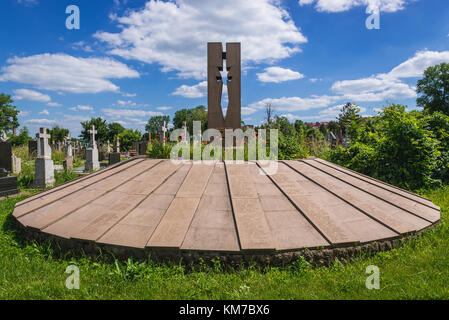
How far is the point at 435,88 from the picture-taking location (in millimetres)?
37875

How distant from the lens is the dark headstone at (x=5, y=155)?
11.3 m

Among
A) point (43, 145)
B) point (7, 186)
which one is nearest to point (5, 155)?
point (43, 145)

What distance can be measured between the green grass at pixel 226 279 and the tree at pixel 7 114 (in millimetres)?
54980

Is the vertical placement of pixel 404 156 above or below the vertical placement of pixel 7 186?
above

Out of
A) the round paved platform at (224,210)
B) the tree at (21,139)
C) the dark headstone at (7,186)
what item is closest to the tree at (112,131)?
the tree at (21,139)

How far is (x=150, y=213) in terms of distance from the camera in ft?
12.6

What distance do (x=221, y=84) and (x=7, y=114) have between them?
54835 millimetres

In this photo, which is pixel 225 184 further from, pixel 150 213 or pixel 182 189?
pixel 150 213

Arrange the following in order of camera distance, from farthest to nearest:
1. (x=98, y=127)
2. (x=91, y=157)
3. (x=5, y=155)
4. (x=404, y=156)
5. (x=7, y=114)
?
(x=98, y=127)
(x=7, y=114)
(x=91, y=157)
(x=5, y=155)
(x=404, y=156)

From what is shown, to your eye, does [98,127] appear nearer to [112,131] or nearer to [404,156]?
[112,131]

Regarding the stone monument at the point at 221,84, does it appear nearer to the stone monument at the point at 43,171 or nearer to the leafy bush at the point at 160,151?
the leafy bush at the point at 160,151

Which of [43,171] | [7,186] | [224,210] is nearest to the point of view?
[224,210]

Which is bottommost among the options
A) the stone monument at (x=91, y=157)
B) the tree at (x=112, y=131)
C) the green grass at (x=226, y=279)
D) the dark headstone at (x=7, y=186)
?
the green grass at (x=226, y=279)
